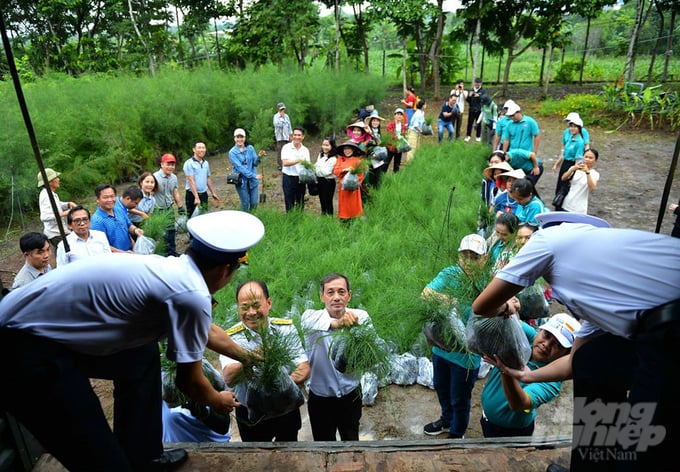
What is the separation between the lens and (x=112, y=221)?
444cm

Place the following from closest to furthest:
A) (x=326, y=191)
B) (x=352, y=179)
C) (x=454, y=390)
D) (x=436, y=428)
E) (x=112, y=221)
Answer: (x=454, y=390) < (x=436, y=428) < (x=112, y=221) < (x=352, y=179) < (x=326, y=191)

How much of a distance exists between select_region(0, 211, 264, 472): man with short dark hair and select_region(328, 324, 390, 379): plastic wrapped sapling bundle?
0.79m

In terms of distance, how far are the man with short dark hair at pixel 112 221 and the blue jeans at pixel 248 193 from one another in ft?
7.47

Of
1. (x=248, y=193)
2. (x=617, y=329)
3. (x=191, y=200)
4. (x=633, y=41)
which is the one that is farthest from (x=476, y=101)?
(x=617, y=329)

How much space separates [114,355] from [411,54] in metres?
17.5

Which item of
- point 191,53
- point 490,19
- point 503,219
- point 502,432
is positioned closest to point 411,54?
point 490,19

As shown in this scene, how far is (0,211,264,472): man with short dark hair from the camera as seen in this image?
1.58 meters

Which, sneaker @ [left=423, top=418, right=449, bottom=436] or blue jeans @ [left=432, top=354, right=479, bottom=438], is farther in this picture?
sneaker @ [left=423, top=418, right=449, bottom=436]

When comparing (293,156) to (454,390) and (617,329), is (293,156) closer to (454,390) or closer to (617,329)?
(454,390)

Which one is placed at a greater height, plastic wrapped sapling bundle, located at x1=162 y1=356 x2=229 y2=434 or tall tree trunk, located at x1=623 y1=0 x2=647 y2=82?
tall tree trunk, located at x1=623 y1=0 x2=647 y2=82

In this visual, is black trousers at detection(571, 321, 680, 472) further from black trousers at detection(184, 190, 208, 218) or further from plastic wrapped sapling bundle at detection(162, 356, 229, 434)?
black trousers at detection(184, 190, 208, 218)

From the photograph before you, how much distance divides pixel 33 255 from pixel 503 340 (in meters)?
3.26

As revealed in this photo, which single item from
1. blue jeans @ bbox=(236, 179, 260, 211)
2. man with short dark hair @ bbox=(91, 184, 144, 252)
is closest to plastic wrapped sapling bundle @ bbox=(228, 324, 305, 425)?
man with short dark hair @ bbox=(91, 184, 144, 252)

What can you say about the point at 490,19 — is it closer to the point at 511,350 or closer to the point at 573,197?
the point at 573,197
